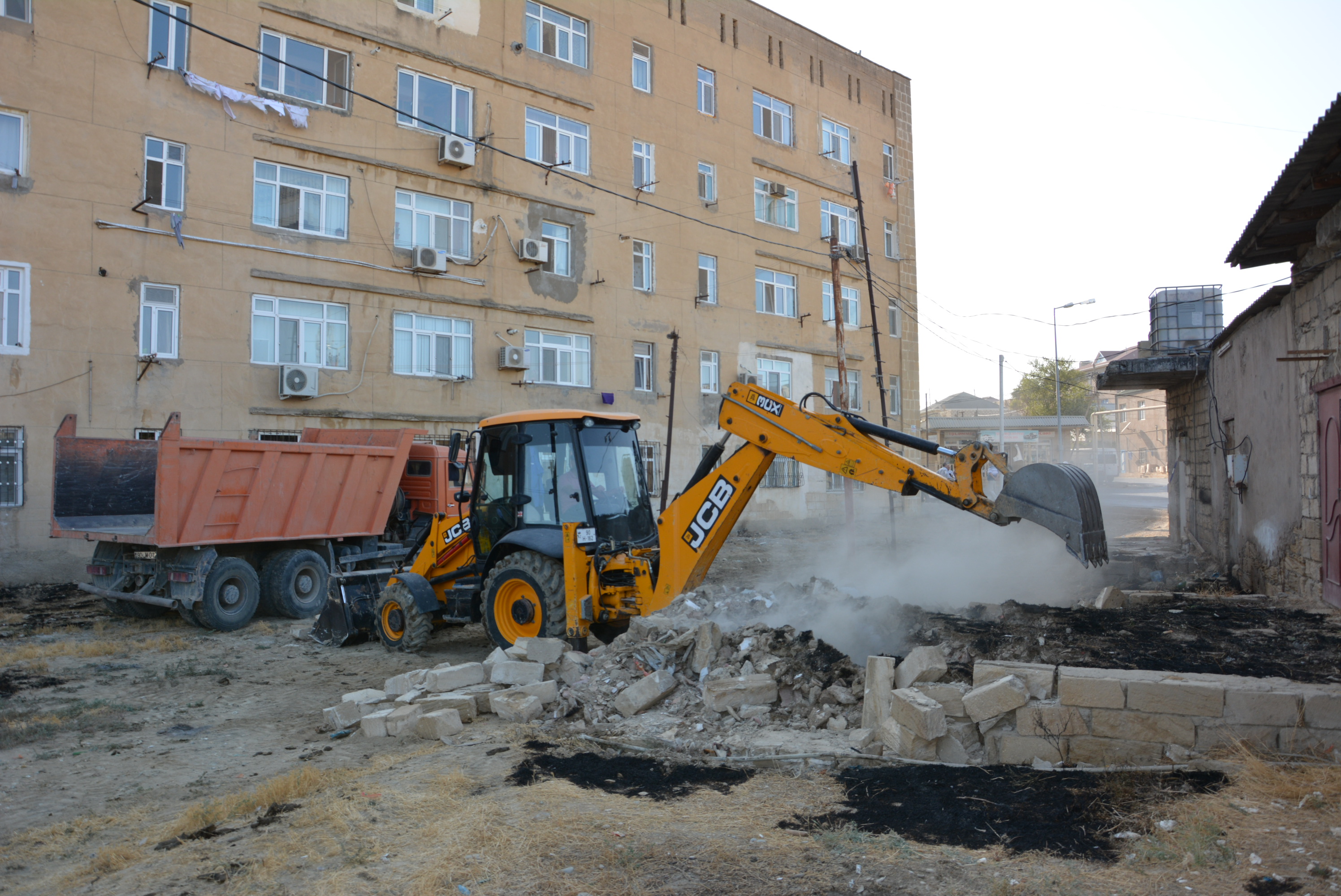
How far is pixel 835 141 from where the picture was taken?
30.8m

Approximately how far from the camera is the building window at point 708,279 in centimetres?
2567

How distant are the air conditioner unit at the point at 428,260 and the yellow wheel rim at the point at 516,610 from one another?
12.0 metres

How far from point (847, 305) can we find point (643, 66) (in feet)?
36.3

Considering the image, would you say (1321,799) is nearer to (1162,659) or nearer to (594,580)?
(1162,659)

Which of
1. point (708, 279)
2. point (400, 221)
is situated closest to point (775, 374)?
point (708, 279)

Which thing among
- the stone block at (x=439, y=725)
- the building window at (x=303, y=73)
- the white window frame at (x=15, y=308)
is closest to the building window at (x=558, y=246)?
the building window at (x=303, y=73)

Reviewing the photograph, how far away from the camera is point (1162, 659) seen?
5.99m

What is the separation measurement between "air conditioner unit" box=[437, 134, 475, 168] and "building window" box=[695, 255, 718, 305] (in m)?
8.01

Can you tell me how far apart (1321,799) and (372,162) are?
62.9ft

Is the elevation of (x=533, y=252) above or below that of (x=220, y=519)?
above

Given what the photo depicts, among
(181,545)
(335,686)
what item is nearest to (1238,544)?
(335,686)

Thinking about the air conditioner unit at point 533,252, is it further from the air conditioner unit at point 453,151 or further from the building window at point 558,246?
the air conditioner unit at point 453,151

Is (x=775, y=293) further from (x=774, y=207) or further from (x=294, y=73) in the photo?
(x=294, y=73)

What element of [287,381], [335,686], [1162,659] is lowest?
[335,686]
